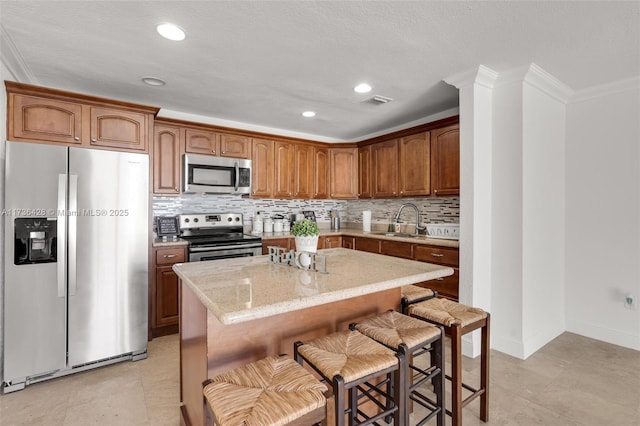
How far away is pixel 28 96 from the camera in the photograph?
2.45 meters

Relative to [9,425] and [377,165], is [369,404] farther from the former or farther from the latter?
[377,165]

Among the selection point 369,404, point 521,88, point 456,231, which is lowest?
point 369,404

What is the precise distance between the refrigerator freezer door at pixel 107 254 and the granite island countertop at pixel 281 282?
3.52 ft

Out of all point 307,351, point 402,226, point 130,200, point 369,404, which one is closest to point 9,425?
point 130,200

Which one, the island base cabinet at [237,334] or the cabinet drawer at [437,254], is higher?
the cabinet drawer at [437,254]

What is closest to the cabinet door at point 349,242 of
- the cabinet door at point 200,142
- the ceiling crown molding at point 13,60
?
the cabinet door at point 200,142

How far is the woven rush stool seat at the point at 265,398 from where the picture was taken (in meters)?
1.03

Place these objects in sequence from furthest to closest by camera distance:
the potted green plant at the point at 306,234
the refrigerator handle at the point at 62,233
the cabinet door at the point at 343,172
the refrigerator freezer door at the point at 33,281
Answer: the cabinet door at the point at 343,172, the refrigerator handle at the point at 62,233, the refrigerator freezer door at the point at 33,281, the potted green plant at the point at 306,234

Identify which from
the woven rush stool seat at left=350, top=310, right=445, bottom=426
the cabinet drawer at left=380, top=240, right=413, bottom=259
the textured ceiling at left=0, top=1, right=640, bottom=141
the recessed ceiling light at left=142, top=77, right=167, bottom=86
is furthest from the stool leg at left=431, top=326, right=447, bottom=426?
the recessed ceiling light at left=142, top=77, right=167, bottom=86

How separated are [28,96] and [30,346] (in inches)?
72.7

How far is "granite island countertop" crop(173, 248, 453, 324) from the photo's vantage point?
1.22m

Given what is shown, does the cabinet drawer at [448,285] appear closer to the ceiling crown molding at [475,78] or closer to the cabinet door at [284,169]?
the ceiling crown molding at [475,78]

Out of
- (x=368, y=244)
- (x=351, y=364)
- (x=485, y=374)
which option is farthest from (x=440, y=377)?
(x=368, y=244)

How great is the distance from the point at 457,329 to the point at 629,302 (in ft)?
8.06
